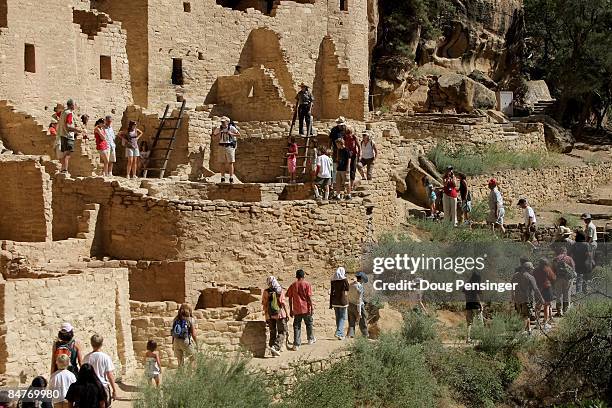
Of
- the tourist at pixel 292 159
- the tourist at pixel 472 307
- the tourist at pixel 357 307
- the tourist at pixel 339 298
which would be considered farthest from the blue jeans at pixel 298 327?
the tourist at pixel 292 159

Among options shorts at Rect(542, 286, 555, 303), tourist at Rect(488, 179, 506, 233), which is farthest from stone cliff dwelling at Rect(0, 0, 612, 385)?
shorts at Rect(542, 286, 555, 303)

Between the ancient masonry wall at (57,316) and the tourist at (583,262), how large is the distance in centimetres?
816

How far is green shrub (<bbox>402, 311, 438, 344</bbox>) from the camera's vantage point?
58.5 feet

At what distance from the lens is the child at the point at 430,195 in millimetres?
24720

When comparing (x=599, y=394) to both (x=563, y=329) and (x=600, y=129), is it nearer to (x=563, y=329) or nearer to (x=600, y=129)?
(x=563, y=329)

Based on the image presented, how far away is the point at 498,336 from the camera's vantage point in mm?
18047

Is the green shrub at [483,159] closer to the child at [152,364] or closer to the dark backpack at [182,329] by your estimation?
the dark backpack at [182,329]

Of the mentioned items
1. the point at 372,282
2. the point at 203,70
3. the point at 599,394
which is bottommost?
the point at 599,394

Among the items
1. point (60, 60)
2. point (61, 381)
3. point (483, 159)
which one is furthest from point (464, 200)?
point (61, 381)

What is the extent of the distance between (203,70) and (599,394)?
49.6ft

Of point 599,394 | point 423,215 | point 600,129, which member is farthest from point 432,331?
point 600,129

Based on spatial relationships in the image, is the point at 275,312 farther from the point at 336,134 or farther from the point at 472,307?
the point at 336,134

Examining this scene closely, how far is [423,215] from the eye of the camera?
24.5 metres

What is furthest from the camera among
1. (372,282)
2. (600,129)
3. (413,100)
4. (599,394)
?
(600,129)
